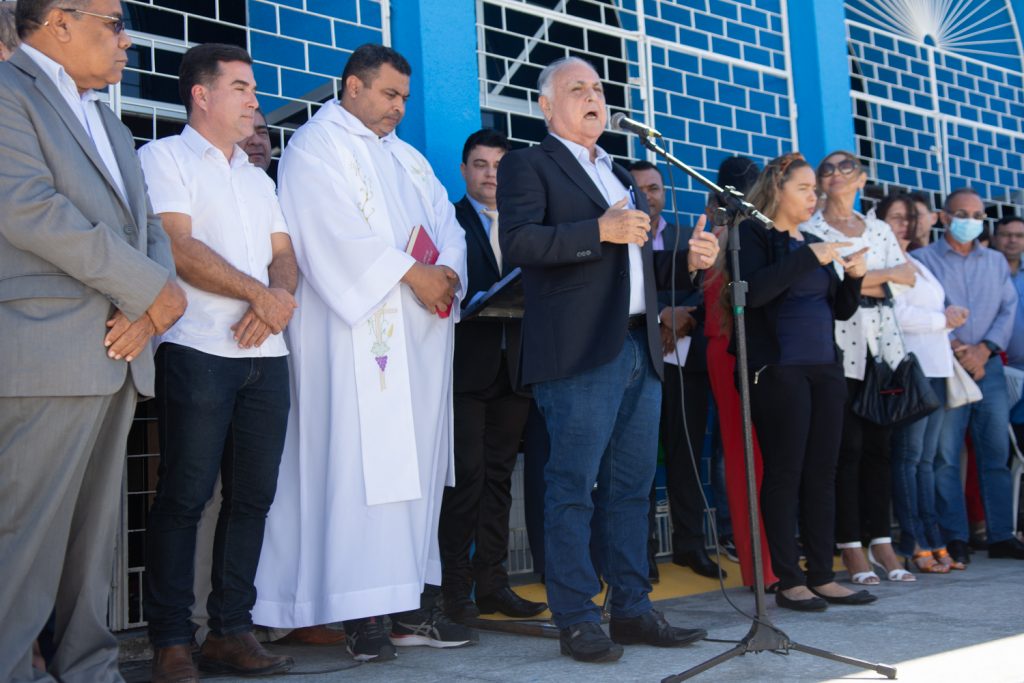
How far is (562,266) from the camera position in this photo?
12.9 feet

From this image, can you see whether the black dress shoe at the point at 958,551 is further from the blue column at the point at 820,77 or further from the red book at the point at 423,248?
the red book at the point at 423,248

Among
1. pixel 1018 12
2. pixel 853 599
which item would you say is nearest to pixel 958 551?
pixel 853 599

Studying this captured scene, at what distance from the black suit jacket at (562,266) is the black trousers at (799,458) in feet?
3.36

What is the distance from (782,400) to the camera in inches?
189

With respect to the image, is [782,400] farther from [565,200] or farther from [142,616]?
[142,616]

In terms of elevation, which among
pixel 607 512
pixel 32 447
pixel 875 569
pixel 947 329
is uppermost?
pixel 947 329

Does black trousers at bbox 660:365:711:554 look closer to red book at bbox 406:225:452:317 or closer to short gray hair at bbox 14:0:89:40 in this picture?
red book at bbox 406:225:452:317

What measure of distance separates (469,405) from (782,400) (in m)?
1.32

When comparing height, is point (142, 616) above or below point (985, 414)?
below

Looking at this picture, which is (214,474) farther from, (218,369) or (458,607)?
(458,607)

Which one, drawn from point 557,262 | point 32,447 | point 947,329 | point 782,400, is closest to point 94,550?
point 32,447

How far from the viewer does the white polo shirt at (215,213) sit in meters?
3.70

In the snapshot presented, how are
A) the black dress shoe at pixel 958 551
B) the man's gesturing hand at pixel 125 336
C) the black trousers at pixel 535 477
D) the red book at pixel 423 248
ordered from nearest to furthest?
the man's gesturing hand at pixel 125 336 < the red book at pixel 423 248 < the black trousers at pixel 535 477 < the black dress shoe at pixel 958 551

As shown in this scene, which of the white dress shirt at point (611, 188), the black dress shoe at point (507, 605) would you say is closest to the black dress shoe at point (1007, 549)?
the black dress shoe at point (507, 605)
